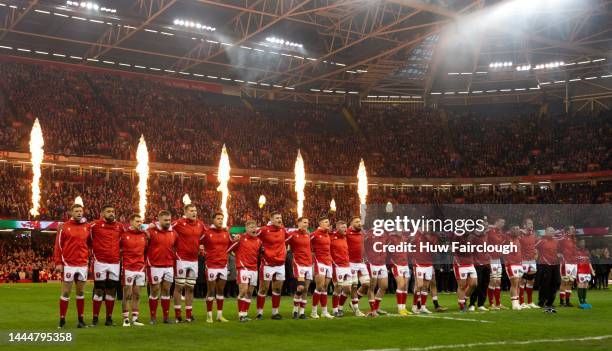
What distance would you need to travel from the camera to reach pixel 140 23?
45.5 m

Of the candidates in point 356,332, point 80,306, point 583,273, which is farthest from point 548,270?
point 80,306

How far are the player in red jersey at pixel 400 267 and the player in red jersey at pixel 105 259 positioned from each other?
699 cm

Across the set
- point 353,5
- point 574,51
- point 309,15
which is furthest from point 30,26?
point 574,51

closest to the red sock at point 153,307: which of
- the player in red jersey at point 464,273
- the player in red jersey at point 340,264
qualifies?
the player in red jersey at point 340,264

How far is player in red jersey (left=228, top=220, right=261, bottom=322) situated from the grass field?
623mm

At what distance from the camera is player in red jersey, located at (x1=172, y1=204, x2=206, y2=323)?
51.1ft

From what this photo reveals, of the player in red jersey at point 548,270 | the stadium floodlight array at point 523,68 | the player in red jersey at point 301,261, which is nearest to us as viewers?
the player in red jersey at point 301,261

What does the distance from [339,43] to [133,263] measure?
1588 inches

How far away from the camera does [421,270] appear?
18656 mm

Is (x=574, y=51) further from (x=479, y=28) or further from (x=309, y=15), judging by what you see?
(x=309, y=15)

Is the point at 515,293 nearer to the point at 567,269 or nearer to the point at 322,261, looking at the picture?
the point at 567,269

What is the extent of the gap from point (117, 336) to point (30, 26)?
4104 centimetres

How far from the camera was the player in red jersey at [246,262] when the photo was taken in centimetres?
1605

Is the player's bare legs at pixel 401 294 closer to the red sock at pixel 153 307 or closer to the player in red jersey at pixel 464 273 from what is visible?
the player in red jersey at pixel 464 273
